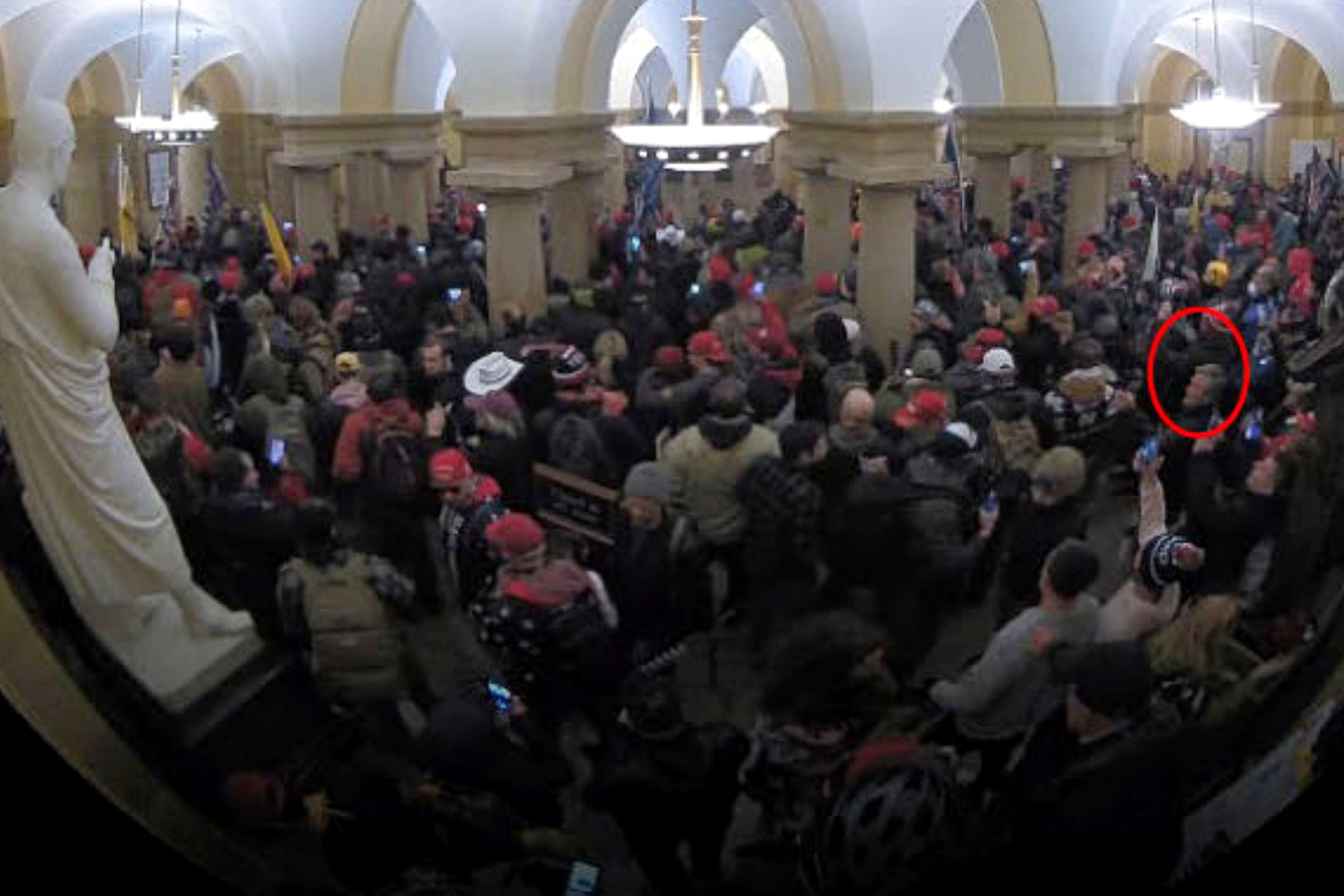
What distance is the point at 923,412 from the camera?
187 inches

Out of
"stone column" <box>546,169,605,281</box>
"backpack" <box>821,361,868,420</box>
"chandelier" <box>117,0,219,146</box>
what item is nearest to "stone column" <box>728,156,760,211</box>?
"stone column" <box>546,169,605,281</box>

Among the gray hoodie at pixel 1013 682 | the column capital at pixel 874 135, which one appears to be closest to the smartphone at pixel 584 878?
the gray hoodie at pixel 1013 682

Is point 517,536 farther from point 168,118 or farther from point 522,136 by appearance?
point 522,136

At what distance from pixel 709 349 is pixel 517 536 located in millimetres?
1120

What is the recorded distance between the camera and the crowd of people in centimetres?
420

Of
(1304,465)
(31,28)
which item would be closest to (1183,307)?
(1304,465)

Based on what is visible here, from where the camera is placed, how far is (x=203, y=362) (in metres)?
4.30

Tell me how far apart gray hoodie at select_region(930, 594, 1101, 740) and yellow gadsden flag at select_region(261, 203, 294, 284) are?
267 cm

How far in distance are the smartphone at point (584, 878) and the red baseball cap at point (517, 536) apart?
3.25 feet

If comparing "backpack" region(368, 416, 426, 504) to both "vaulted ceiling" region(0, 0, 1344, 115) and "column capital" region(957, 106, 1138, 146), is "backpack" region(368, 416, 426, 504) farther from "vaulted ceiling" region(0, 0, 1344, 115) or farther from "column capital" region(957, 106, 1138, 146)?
"column capital" region(957, 106, 1138, 146)

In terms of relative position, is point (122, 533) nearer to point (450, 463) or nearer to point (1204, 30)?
point (450, 463)

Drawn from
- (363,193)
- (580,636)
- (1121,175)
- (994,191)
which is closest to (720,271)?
(580,636)

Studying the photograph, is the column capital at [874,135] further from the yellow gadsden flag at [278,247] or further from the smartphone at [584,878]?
the smartphone at [584,878]

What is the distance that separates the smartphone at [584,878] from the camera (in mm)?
4457
